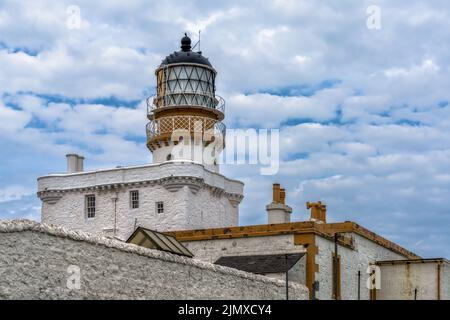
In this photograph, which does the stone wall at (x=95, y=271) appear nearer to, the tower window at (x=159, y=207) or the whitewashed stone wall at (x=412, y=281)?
the whitewashed stone wall at (x=412, y=281)

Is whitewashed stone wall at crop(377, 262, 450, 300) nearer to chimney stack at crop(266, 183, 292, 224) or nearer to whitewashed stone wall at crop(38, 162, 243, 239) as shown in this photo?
chimney stack at crop(266, 183, 292, 224)

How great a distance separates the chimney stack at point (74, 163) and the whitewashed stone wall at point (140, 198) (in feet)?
4.67

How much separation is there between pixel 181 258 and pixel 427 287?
52.4ft

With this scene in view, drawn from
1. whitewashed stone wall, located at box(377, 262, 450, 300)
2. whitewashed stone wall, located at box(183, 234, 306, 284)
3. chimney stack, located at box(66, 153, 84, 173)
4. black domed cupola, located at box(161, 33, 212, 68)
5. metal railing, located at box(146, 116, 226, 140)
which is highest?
black domed cupola, located at box(161, 33, 212, 68)

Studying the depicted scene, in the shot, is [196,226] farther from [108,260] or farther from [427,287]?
[108,260]

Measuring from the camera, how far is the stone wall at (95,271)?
17.0 m

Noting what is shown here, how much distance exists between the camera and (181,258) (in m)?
22.1

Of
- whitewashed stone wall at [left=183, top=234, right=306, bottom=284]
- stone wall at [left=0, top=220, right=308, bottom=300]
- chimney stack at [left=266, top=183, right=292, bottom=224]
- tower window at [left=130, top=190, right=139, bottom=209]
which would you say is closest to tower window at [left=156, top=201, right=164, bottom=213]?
tower window at [left=130, top=190, right=139, bottom=209]

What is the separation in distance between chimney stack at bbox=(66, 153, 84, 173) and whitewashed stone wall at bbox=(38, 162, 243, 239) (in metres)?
1.42

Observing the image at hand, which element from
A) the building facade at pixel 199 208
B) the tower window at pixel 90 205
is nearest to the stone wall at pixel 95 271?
the building facade at pixel 199 208

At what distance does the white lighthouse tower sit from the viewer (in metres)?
44.9

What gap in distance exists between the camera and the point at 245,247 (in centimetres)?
3231

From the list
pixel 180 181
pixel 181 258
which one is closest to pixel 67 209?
pixel 180 181
